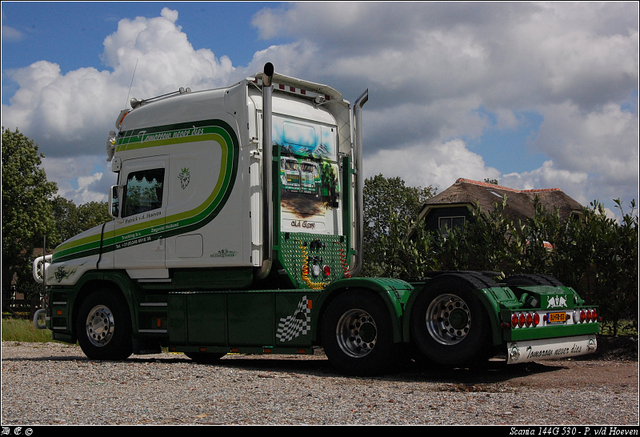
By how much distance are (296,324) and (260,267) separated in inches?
44.2

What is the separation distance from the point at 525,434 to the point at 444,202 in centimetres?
3211

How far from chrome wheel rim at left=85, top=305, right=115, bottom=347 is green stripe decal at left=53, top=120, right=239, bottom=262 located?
999 mm

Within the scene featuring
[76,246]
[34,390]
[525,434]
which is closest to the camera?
[525,434]

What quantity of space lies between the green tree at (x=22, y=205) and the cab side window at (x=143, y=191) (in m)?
35.1

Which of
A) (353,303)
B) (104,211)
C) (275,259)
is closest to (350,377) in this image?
(353,303)

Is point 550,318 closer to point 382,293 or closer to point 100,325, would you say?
point 382,293

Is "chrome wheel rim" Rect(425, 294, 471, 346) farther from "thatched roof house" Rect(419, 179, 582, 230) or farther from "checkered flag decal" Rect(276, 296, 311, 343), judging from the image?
"thatched roof house" Rect(419, 179, 582, 230)

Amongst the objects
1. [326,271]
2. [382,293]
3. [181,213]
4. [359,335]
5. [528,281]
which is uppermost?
[181,213]

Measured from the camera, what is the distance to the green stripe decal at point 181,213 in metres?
10.5

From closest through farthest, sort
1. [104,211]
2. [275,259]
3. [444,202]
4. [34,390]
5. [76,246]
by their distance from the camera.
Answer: [34,390], [275,259], [76,246], [444,202], [104,211]

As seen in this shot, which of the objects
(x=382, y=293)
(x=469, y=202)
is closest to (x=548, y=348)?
(x=382, y=293)

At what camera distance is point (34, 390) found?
746cm

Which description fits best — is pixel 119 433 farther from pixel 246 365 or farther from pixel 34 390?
pixel 246 365

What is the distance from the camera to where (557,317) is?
9.05m
